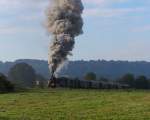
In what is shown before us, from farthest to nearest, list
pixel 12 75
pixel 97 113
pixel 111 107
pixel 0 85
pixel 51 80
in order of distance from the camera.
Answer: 1. pixel 12 75
2. pixel 51 80
3. pixel 0 85
4. pixel 111 107
5. pixel 97 113

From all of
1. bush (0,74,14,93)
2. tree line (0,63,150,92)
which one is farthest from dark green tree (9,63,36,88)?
bush (0,74,14,93)

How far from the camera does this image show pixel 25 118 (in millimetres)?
27484

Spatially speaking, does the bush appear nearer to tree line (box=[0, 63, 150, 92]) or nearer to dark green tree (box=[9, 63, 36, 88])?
tree line (box=[0, 63, 150, 92])

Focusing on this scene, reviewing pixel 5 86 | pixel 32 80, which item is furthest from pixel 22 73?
pixel 5 86

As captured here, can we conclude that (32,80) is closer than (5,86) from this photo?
No

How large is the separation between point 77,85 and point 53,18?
349 inches

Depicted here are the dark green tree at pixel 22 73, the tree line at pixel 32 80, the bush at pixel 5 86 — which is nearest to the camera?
the bush at pixel 5 86

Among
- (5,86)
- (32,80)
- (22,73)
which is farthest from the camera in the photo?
(22,73)

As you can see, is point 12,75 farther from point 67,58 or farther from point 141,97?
point 141,97

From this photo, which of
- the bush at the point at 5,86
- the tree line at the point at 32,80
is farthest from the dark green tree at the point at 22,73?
the bush at the point at 5,86

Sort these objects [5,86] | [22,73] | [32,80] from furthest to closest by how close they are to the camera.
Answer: [22,73] → [32,80] → [5,86]

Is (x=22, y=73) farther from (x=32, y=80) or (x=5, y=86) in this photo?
(x=5, y=86)

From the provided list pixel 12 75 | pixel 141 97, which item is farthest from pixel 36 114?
pixel 12 75

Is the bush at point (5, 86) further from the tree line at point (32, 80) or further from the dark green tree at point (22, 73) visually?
the dark green tree at point (22, 73)
